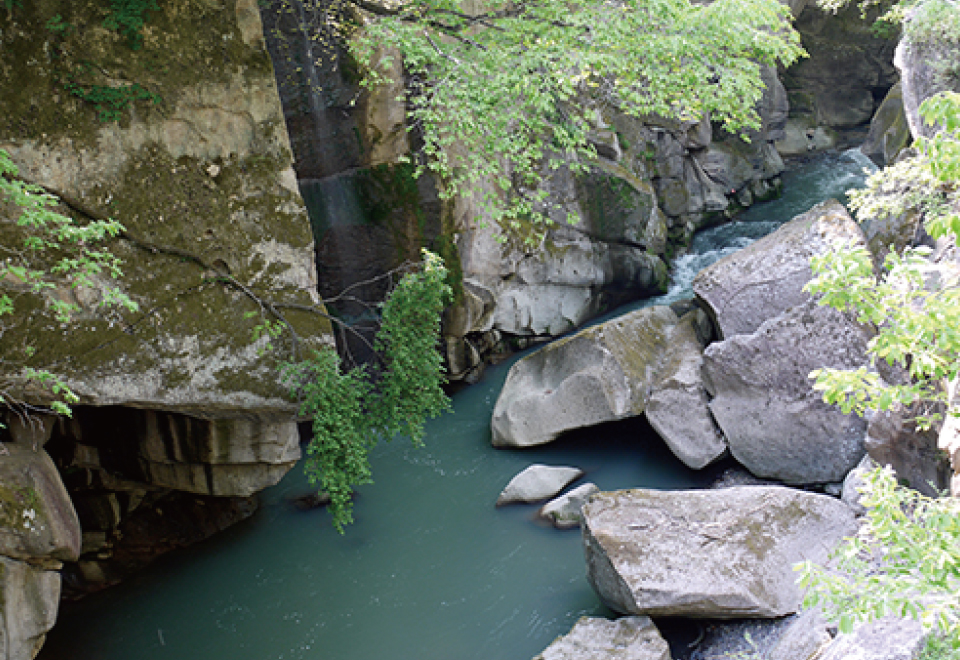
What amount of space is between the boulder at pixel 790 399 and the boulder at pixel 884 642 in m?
4.67

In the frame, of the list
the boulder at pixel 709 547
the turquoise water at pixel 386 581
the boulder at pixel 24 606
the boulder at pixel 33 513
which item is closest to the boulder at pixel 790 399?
the turquoise water at pixel 386 581

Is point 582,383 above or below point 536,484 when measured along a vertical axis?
above

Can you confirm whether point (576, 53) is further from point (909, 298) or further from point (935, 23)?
point (935, 23)

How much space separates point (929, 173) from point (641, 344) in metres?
8.86

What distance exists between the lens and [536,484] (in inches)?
414

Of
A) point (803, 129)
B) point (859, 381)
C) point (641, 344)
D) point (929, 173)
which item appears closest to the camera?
point (929, 173)

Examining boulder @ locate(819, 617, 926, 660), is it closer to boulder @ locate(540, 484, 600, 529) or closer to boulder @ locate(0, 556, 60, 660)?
boulder @ locate(540, 484, 600, 529)

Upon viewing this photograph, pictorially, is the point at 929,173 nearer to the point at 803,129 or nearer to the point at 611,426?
the point at 611,426

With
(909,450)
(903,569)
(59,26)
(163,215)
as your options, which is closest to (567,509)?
(909,450)

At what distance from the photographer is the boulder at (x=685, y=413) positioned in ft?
34.4

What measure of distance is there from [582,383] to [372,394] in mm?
A: 4471

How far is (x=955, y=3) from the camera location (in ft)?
30.8

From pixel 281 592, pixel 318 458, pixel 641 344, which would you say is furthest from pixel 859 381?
pixel 641 344

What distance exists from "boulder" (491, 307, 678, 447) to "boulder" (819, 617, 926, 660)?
20.3ft
